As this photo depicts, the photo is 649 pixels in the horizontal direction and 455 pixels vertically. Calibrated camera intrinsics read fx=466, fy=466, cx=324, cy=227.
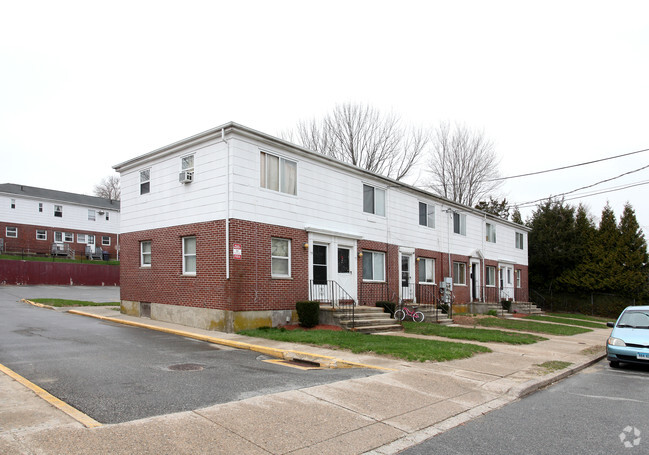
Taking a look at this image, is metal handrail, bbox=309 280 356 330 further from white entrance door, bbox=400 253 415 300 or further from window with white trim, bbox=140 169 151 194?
window with white trim, bbox=140 169 151 194

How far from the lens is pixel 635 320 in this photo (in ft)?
39.3

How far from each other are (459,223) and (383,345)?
17380 mm

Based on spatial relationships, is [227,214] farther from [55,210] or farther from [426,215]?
[55,210]

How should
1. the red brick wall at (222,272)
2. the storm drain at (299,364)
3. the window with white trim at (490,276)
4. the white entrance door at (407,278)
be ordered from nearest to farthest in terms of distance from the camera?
the storm drain at (299,364), the red brick wall at (222,272), the white entrance door at (407,278), the window with white trim at (490,276)

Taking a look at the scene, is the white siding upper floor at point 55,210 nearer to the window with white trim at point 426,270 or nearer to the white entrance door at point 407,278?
the white entrance door at point 407,278

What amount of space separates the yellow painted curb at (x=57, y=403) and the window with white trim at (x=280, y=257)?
→ 8.46 meters

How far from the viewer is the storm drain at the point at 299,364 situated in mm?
9255

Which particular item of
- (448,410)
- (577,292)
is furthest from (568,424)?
(577,292)

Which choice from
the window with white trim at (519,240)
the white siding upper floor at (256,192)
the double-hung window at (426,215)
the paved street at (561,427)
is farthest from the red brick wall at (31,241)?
the paved street at (561,427)

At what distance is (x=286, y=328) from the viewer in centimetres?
1484

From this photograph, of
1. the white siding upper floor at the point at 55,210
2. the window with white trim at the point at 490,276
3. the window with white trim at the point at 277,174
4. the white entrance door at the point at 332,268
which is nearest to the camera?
the window with white trim at the point at 277,174

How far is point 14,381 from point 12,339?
4.93 m

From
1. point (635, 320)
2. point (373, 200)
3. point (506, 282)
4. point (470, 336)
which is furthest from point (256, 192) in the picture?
point (506, 282)

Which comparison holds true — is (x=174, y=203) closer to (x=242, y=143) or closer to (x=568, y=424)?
(x=242, y=143)
